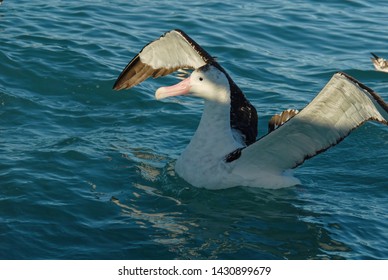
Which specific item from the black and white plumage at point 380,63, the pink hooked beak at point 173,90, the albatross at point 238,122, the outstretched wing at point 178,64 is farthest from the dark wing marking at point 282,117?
the black and white plumage at point 380,63

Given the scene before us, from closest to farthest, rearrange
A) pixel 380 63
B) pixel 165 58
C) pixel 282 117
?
pixel 282 117
pixel 165 58
pixel 380 63

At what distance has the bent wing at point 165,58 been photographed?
431 inches

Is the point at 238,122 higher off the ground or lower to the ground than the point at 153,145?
higher

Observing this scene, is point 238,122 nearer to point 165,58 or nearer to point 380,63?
point 165,58

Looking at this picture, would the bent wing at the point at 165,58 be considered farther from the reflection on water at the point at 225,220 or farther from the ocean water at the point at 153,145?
the reflection on water at the point at 225,220

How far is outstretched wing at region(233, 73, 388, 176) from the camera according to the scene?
8.63 m

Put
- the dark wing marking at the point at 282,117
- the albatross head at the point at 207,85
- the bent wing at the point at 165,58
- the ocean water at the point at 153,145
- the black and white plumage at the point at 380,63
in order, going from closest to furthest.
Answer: the ocean water at the point at 153,145 < the albatross head at the point at 207,85 < the dark wing marking at the point at 282,117 < the bent wing at the point at 165,58 < the black and white plumage at the point at 380,63

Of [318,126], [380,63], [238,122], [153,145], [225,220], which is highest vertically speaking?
[318,126]

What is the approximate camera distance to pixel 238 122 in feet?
36.7

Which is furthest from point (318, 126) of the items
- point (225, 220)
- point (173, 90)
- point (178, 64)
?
point (178, 64)

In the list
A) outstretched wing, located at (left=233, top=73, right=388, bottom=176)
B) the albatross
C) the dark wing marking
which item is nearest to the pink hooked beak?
the albatross

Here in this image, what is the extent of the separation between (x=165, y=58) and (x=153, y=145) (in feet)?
3.83

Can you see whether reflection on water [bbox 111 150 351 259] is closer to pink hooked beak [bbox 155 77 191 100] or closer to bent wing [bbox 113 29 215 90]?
pink hooked beak [bbox 155 77 191 100]
